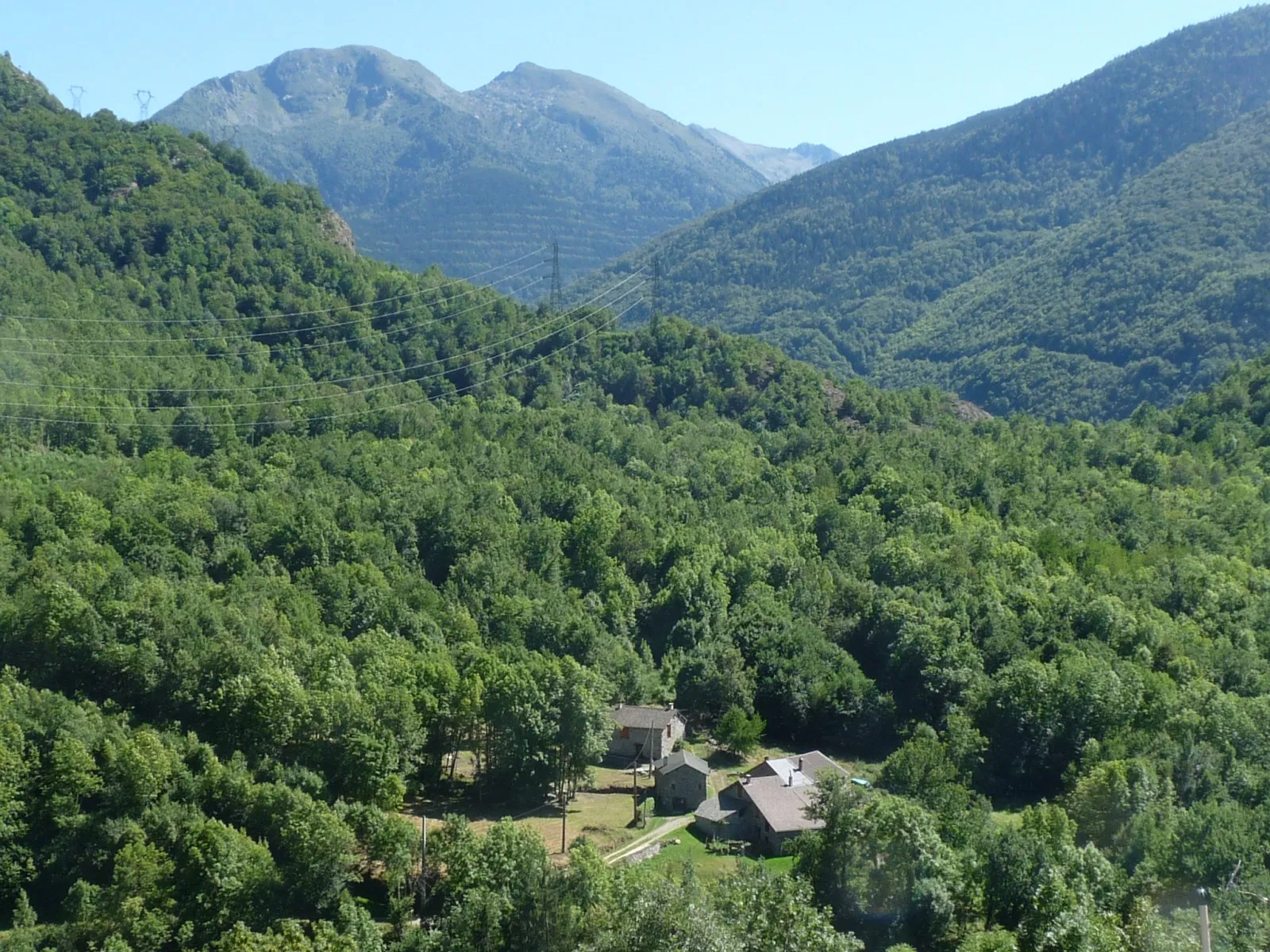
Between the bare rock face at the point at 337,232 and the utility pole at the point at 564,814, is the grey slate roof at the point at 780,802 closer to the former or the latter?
the utility pole at the point at 564,814

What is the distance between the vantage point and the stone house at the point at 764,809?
122 ft

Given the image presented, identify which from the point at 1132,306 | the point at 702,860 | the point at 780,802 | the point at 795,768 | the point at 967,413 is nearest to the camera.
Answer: the point at 702,860

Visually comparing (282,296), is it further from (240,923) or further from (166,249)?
(240,923)

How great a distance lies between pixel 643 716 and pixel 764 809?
300 inches

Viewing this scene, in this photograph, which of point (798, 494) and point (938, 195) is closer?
point (798, 494)

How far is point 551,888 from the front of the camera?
95.9ft

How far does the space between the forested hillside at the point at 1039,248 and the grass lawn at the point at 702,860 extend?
84.4m

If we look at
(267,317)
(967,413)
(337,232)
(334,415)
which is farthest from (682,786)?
(337,232)

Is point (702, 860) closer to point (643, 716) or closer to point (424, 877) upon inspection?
point (424, 877)

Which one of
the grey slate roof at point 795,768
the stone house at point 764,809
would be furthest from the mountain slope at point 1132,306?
the stone house at point 764,809

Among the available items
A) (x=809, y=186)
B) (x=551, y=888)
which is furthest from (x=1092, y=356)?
(x=551, y=888)

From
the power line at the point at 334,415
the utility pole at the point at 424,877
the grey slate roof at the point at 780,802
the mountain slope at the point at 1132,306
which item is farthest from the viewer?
the mountain slope at the point at 1132,306

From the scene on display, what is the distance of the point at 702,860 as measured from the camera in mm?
35969

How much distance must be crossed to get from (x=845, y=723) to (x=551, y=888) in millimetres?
21504
